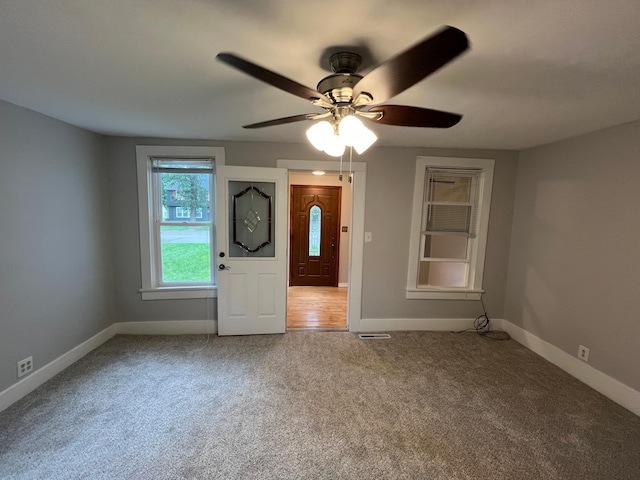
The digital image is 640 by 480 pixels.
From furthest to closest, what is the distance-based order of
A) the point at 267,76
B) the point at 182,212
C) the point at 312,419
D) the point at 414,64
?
the point at 182,212, the point at 312,419, the point at 267,76, the point at 414,64

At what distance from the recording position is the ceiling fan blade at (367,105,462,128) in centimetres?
143

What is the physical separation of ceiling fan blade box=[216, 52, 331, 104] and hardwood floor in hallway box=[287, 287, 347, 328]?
3.02 meters

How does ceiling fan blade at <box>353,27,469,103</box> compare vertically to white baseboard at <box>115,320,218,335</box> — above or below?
above

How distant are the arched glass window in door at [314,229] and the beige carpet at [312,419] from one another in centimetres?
295

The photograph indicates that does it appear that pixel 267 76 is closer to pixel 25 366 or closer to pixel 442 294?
pixel 25 366

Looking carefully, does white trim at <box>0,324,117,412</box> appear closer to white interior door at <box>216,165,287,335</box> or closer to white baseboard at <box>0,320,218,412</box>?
white baseboard at <box>0,320,218,412</box>

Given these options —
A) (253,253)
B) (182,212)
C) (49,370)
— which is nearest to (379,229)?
(253,253)

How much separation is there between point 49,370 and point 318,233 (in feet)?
13.8

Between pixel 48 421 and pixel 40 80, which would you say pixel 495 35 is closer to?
pixel 40 80

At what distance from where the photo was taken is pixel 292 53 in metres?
1.40

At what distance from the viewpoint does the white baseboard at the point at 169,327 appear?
336 centimetres

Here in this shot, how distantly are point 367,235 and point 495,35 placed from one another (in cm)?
244

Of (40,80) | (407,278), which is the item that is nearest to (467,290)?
(407,278)

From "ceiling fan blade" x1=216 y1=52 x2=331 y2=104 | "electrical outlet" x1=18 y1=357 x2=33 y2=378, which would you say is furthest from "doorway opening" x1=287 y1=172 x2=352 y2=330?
"ceiling fan blade" x1=216 y1=52 x2=331 y2=104
